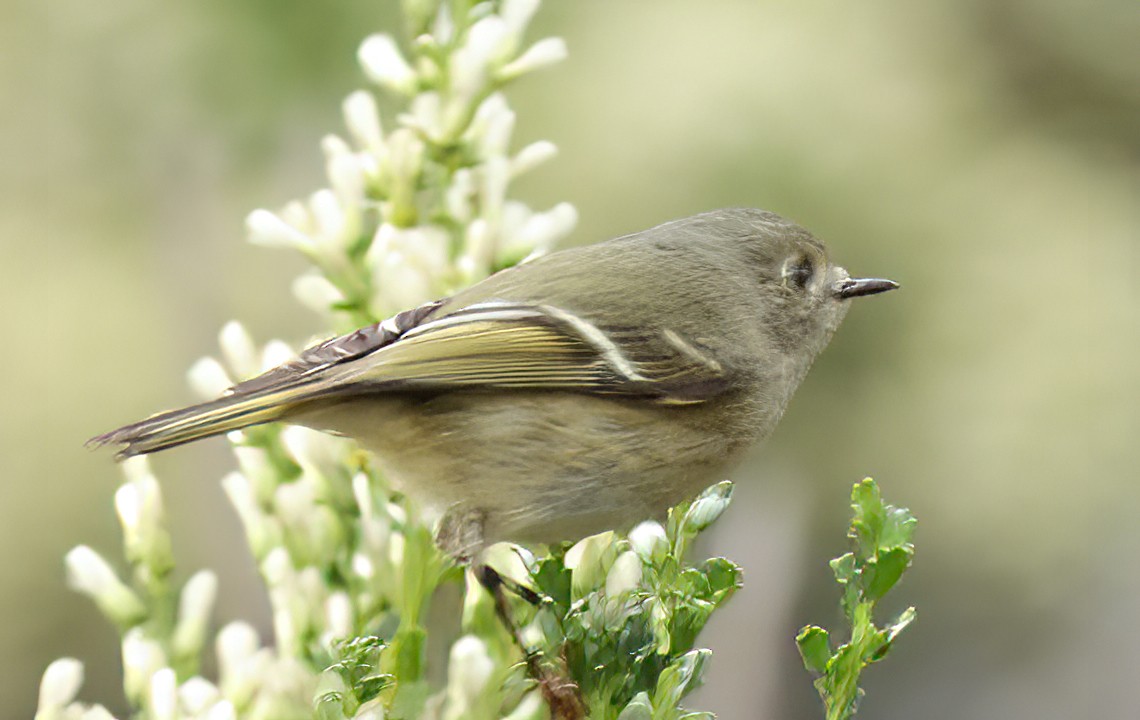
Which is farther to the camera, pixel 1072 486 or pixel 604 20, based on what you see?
pixel 604 20

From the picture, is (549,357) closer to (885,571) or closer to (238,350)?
(238,350)

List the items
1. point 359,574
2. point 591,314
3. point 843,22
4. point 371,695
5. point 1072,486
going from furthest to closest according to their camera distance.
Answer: point 843,22 < point 1072,486 < point 591,314 < point 359,574 < point 371,695

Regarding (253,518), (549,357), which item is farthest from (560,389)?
(253,518)

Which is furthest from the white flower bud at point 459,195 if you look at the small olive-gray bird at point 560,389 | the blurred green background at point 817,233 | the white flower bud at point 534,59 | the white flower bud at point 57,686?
the blurred green background at point 817,233

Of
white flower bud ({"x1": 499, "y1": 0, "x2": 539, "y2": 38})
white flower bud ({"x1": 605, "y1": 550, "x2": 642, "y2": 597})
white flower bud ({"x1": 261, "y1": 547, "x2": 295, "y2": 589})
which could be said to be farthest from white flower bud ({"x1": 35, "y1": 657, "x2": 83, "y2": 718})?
white flower bud ({"x1": 499, "y1": 0, "x2": 539, "y2": 38})

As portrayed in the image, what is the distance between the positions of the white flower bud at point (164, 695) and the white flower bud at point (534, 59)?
0.52m

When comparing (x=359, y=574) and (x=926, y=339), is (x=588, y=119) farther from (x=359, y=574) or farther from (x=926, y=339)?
(x=359, y=574)

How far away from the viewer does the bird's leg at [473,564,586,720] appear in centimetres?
91

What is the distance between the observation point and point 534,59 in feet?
3.62

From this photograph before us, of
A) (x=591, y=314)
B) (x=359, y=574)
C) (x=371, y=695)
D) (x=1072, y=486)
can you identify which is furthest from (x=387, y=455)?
(x=1072, y=486)

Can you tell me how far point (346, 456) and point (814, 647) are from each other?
1.37 feet

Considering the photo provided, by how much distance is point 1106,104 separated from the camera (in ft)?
8.52

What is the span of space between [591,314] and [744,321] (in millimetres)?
236

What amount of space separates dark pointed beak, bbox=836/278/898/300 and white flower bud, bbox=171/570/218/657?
0.86 meters
